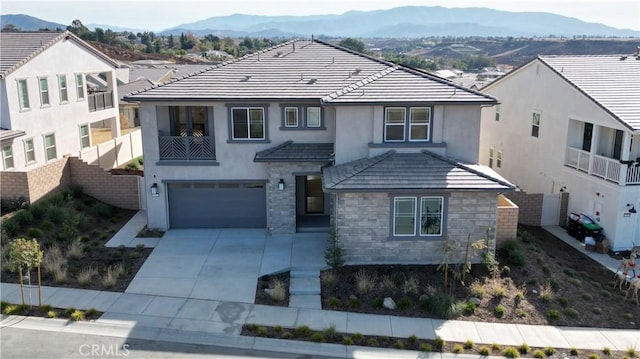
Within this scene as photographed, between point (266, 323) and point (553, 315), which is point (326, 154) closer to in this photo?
point (266, 323)

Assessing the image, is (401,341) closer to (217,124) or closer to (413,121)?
(413,121)

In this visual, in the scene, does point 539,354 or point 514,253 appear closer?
point 539,354

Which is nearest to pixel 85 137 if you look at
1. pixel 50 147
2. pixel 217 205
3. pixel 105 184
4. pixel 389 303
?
pixel 50 147

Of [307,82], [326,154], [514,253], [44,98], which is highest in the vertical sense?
[307,82]

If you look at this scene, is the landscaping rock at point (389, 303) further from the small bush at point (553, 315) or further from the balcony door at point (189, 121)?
the balcony door at point (189, 121)

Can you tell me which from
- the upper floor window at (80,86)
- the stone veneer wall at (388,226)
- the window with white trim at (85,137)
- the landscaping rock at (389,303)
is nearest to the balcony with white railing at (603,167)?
the stone veneer wall at (388,226)

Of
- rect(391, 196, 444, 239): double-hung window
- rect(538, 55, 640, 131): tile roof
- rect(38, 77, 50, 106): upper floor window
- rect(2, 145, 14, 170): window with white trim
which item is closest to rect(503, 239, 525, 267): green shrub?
rect(391, 196, 444, 239): double-hung window
